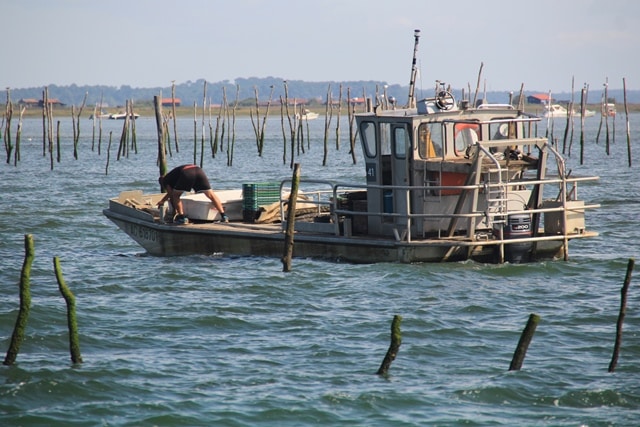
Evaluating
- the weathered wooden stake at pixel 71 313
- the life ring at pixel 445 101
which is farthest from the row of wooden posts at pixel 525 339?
the life ring at pixel 445 101

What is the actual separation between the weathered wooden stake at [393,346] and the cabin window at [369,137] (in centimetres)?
654

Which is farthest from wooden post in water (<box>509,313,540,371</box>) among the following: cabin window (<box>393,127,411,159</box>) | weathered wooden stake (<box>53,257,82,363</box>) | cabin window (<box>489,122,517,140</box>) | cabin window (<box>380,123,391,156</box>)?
cabin window (<box>489,122,517,140</box>)

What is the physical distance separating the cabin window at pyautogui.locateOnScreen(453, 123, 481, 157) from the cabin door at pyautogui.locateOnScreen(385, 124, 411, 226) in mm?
860

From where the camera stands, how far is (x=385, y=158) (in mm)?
17609

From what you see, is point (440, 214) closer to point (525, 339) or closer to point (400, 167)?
point (400, 167)

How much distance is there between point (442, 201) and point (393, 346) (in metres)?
6.25

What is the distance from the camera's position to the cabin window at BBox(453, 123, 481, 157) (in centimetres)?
1739

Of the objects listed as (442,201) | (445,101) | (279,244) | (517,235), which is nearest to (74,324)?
(279,244)

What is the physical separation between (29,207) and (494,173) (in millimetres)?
17216

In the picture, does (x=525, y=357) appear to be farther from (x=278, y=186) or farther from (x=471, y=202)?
(x=278, y=186)

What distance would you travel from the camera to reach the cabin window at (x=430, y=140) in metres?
17.1

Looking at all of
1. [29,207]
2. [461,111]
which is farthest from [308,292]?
[29,207]

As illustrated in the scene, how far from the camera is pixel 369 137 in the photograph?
17.8 meters

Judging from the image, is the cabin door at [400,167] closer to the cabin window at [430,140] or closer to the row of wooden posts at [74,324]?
the cabin window at [430,140]
